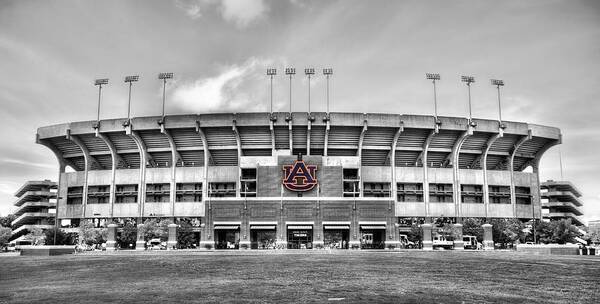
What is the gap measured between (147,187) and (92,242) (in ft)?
53.8

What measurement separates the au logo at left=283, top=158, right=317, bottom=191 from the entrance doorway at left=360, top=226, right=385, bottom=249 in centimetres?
1253

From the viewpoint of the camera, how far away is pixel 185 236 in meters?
90.3

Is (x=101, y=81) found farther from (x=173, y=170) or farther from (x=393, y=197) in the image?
(x=393, y=197)

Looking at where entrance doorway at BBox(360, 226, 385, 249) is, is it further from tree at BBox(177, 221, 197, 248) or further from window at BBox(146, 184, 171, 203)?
window at BBox(146, 184, 171, 203)

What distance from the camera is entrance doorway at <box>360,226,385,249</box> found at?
276ft

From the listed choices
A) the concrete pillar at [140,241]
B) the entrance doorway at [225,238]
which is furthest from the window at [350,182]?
the concrete pillar at [140,241]

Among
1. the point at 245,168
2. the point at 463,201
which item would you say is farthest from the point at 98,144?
the point at 463,201

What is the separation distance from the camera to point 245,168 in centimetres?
9344

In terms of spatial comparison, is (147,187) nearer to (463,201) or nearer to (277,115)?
(277,115)

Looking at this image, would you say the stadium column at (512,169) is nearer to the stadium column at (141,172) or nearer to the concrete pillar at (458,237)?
the concrete pillar at (458,237)

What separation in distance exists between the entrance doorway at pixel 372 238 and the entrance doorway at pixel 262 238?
617 inches

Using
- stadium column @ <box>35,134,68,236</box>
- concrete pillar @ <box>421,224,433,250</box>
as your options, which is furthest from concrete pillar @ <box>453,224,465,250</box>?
stadium column @ <box>35,134,68,236</box>

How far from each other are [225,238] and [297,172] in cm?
Result: 1748

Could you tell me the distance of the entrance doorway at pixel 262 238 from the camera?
85.6 m
